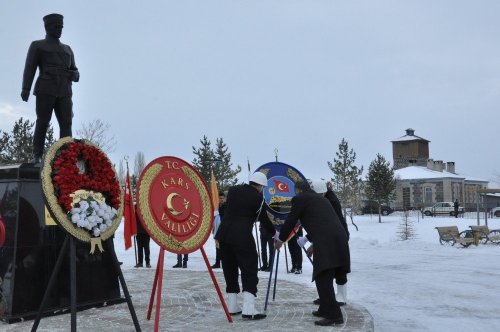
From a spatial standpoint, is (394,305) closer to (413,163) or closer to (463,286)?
(463,286)

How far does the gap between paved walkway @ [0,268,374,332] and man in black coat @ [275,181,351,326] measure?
0.90 ft

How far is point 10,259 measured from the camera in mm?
6766

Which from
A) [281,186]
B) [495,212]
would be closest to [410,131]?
[495,212]

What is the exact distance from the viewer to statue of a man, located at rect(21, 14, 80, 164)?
300 inches

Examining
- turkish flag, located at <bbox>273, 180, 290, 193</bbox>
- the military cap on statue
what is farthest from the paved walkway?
the military cap on statue

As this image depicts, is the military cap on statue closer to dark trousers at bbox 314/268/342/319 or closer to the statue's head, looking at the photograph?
the statue's head

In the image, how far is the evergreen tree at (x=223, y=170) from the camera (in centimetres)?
4988

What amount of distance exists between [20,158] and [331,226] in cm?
3076

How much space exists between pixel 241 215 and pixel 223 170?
146ft

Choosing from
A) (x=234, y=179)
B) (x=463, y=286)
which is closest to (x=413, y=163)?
(x=234, y=179)

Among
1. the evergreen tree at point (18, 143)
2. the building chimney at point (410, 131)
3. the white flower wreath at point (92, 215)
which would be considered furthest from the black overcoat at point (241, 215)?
the building chimney at point (410, 131)

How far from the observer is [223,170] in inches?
2009

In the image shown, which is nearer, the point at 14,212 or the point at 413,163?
the point at 14,212

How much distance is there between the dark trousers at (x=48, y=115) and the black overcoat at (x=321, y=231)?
378 cm
